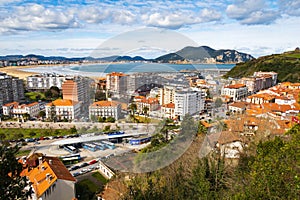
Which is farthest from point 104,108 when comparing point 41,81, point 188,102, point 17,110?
point 41,81

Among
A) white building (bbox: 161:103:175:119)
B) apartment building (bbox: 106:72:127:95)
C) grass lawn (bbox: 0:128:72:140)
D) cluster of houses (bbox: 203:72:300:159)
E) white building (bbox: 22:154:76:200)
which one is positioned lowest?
grass lawn (bbox: 0:128:72:140)

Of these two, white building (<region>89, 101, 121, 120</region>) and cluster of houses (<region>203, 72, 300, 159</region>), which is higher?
white building (<region>89, 101, 121, 120</region>)

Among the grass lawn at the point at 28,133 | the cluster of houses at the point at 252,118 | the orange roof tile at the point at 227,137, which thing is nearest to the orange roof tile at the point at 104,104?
the cluster of houses at the point at 252,118

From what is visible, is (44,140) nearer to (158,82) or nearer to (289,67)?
(158,82)

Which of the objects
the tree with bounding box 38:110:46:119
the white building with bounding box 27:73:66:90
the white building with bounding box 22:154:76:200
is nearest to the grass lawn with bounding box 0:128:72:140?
the tree with bounding box 38:110:46:119

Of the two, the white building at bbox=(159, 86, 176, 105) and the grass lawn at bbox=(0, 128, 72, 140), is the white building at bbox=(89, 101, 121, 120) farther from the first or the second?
the grass lawn at bbox=(0, 128, 72, 140)
